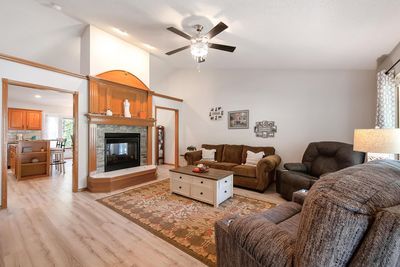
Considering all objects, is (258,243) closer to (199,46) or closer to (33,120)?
(199,46)

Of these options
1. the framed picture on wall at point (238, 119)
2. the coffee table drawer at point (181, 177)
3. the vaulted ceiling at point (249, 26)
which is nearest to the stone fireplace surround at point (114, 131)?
the coffee table drawer at point (181, 177)

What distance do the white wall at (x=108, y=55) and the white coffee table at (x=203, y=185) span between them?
111 inches

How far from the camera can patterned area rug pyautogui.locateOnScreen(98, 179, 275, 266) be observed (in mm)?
1947

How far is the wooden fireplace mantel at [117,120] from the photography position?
12.0 ft

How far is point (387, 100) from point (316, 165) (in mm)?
1430

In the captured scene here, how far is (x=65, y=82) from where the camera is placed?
3.36 metres

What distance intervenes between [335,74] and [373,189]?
3.95 metres

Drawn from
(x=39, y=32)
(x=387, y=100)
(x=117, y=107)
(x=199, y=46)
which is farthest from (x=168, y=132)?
(x=387, y=100)

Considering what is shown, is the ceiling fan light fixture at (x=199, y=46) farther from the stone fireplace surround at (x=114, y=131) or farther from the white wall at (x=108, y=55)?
the stone fireplace surround at (x=114, y=131)

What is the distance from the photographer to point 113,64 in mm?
4211

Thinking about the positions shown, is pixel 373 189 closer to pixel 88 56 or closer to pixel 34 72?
pixel 34 72

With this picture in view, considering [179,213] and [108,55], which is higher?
[108,55]

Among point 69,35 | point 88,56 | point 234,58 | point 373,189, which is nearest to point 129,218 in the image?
point 373,189

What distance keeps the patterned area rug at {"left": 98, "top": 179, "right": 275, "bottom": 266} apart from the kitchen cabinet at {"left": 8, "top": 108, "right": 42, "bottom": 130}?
5825mm
